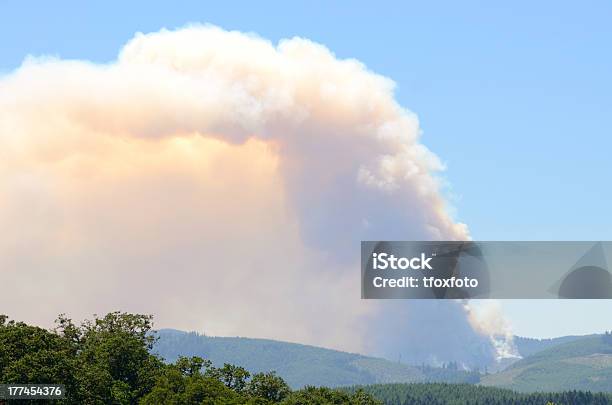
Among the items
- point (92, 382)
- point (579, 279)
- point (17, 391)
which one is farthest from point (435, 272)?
point (92, 382)

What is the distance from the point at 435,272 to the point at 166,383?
5604 cm

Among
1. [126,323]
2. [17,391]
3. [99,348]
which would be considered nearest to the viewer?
[17,391]

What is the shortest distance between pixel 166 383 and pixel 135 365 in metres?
12.5

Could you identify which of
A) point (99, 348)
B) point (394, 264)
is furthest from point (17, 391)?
point (394, 264)

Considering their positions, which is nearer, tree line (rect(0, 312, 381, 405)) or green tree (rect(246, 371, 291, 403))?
tree line (rect(0, 312, 381, 405))

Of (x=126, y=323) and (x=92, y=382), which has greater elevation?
(x=126, y=323)

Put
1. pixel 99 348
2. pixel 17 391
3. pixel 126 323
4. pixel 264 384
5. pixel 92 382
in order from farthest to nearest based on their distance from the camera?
pixel 264 384 < pixel 126 323 < pixel 99 348 < pixel 92 382 < pixel 17 391

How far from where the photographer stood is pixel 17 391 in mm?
107875

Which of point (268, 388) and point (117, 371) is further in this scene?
point (268, 388)

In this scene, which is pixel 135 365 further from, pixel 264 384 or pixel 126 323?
pixel 264 384

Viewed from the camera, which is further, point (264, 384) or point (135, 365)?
point (264, 384)

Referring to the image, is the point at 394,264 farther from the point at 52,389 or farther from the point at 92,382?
the point at 92,382

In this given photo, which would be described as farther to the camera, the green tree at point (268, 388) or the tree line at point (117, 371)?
the green tree at point (268, 388)

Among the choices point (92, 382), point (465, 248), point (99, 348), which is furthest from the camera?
point (99, 348)
